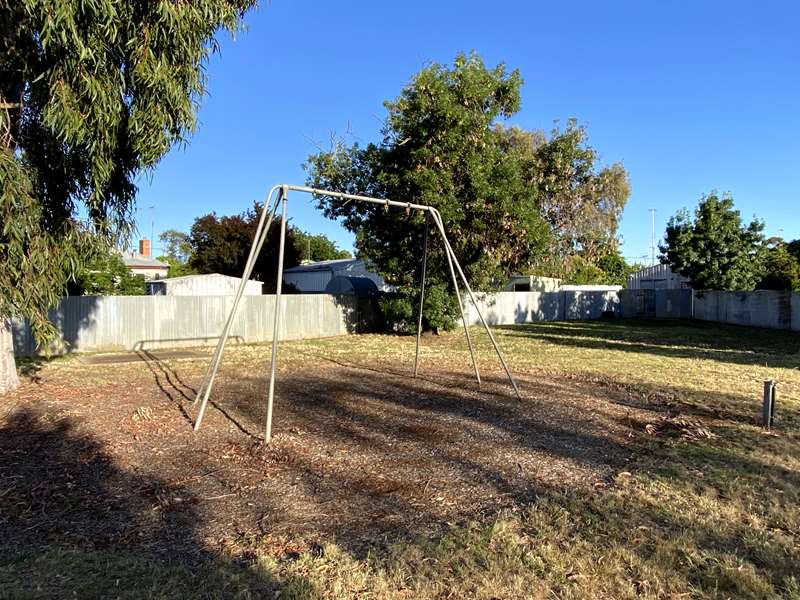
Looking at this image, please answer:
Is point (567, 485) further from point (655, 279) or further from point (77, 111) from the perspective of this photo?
point (655, 279)

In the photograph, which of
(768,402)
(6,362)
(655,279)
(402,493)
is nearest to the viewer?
(402,493)

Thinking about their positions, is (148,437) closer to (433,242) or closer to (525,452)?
(525,452)

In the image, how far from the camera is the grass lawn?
9.85 feet

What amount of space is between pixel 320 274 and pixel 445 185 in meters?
19.2

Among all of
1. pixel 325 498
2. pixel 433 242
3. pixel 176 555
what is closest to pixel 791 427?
pixel 325 498

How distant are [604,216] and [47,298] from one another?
33.5 meters

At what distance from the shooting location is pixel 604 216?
115 ft

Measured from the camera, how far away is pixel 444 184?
14.9 meters

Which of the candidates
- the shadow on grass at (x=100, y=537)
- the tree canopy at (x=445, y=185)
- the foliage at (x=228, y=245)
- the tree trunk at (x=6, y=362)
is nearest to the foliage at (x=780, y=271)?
the tree canopy at (x=445, y=185)

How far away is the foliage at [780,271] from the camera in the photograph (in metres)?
31.1

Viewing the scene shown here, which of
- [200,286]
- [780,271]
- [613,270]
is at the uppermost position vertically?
[613,270]

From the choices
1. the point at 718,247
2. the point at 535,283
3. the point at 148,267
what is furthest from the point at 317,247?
the point at 718,247

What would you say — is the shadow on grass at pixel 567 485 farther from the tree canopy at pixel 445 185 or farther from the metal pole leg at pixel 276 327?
the tree canopy at pixel 445 185

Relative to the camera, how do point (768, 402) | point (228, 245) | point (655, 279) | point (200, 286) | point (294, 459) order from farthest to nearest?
point (655, 279)
point (228, 245)
point (200, 286)
point (768, 402)
point (294, 459)
